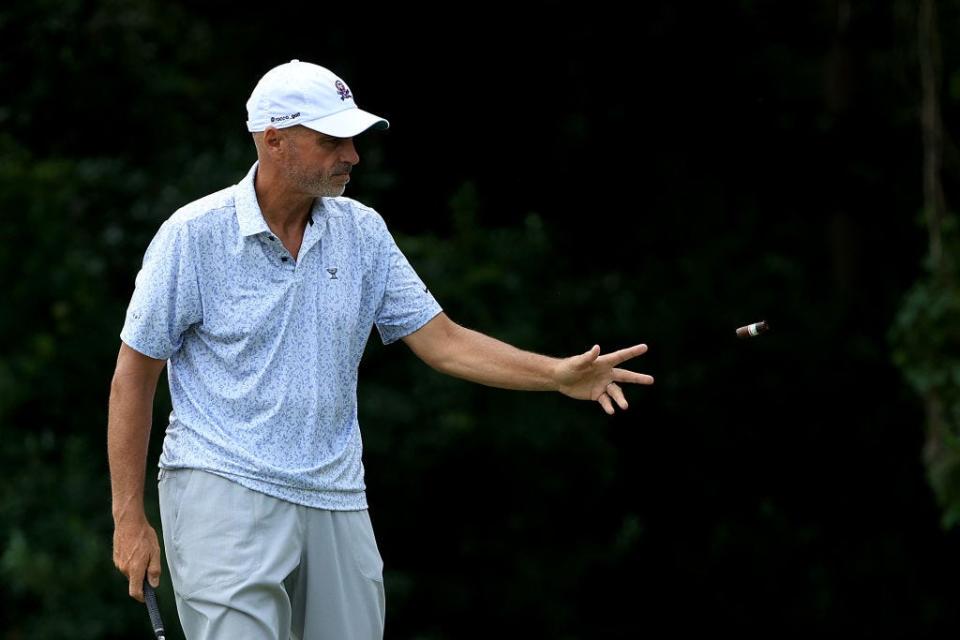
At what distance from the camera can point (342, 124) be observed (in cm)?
335

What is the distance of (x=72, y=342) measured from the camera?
8.30 meters

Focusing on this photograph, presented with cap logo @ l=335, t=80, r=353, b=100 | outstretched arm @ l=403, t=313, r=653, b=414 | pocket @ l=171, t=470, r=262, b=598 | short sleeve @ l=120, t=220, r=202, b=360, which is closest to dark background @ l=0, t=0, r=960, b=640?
outstretched arm @ l=403, t=313, r=653, b=414

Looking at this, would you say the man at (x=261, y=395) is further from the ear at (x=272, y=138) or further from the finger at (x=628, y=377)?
the finger at (x=628, y=377)

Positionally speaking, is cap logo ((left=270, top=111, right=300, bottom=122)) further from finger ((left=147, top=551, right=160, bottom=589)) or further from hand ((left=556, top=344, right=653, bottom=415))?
finger ((left=147, top=551, right=160, bottom=589))

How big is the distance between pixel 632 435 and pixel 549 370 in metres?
5.87

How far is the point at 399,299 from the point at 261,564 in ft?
2.22

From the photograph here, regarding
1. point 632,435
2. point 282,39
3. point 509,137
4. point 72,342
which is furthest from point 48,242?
point 632,435

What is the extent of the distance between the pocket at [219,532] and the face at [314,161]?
62cm

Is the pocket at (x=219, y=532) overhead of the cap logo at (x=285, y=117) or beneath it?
beneath

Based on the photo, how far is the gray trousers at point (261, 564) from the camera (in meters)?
3.29

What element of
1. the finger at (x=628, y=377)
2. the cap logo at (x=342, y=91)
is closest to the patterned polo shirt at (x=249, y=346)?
the cap logo at (x=342, y=91)

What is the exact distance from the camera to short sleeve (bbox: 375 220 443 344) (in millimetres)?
3619

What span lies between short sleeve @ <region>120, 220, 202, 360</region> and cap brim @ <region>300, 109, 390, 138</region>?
334mm

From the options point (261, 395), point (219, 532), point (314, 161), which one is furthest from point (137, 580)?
point (314, 161)
